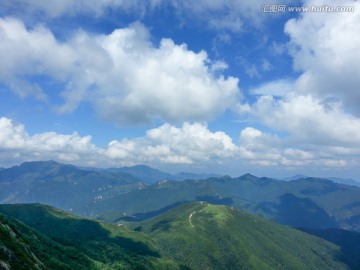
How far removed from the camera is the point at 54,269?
195 m

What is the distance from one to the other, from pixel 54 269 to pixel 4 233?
6443 cm

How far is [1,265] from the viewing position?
4008 inches

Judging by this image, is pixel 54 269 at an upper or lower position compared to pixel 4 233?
lower

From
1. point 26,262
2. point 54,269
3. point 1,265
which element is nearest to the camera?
point 1,265

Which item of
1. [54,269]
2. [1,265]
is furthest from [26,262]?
[54,269]

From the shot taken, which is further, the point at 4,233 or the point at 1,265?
the point at 4,233

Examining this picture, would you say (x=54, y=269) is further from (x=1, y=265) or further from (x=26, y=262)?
(x=1, y=265)

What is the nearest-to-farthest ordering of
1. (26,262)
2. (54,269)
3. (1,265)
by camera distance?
(1,265) < (26,262) < (54,269)

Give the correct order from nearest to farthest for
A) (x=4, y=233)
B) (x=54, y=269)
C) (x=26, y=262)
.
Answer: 1. (x=26, y=262)
2. (x=4, y=233)
3. (x=54, y=269)

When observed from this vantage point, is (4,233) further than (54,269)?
No

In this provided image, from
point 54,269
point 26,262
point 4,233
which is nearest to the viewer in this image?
point 26,262

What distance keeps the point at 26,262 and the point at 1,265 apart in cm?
2345

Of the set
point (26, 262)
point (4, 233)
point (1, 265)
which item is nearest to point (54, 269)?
point (4, 233)

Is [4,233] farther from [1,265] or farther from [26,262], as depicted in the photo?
[1,265]
